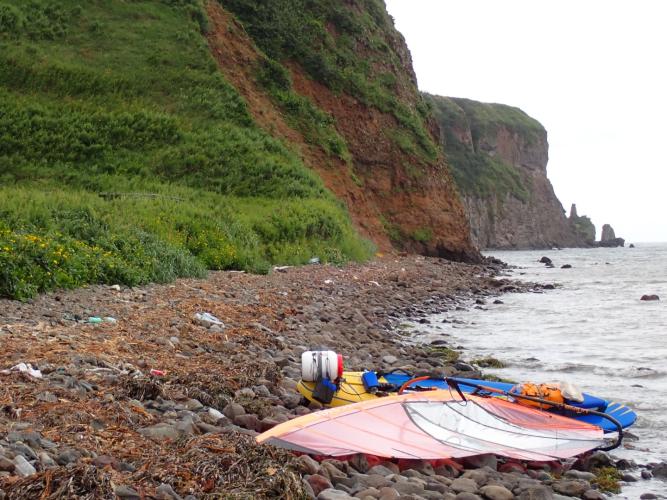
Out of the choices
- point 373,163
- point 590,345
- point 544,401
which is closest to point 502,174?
point 373,163

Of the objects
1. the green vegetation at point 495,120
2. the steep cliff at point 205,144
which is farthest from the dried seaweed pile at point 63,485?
the green vegetation at point 495,120

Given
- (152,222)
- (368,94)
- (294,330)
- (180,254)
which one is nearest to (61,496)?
(294,330)

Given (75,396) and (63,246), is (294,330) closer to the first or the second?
(63,246)

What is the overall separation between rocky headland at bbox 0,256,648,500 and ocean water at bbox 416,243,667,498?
0.90 metres

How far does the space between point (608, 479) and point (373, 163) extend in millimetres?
33244

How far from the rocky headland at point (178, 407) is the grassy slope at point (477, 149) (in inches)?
3625

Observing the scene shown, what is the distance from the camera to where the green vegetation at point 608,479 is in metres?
5.06

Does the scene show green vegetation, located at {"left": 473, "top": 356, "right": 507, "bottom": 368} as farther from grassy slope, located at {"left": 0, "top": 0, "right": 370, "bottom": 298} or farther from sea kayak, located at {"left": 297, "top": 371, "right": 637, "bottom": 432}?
grassy slope, located at {"left": 0, "top": 0, "right": 370, "bottom": 298}

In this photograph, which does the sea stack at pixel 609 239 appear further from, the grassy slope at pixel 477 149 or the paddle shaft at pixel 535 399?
the paddle shaft at pixel 535 399

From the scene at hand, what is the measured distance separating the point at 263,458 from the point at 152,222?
12065 mm

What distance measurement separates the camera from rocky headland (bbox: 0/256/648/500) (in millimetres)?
3611

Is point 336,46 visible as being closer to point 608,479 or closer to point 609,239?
point 608,479

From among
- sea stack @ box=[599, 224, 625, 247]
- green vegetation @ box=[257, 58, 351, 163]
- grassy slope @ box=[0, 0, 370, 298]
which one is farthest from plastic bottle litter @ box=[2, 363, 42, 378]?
sea stack @ box=[599, 224, 625, 247]

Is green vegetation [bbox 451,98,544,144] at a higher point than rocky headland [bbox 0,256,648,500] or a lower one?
higher
